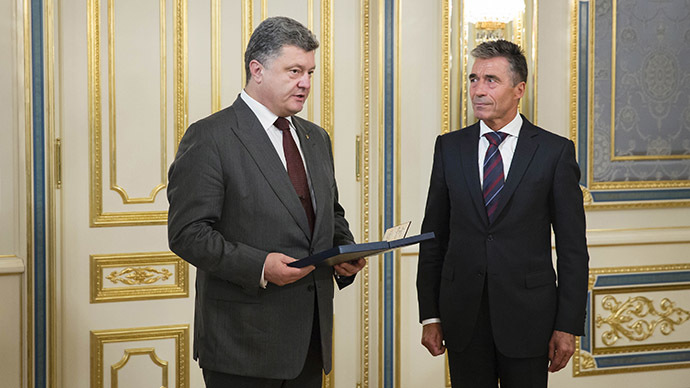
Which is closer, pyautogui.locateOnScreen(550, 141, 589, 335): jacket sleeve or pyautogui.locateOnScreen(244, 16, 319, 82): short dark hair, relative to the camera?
pyautogui.locateOnScreen(244, 16, 319, 82): short dark hair

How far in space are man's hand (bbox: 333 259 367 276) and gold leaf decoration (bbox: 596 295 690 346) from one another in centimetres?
191

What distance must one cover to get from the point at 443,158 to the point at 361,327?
4.02 ft

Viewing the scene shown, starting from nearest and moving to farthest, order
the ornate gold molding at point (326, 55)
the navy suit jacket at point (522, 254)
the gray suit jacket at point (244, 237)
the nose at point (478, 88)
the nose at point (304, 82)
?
1. the gray suit jacket at point (244, 237)
2. the nose at point (304, 82)
3. the navy suit jacket at point (522, 254)
4. the nose at point (478, 88)
5. the ornate gold molding at point (326, 55)

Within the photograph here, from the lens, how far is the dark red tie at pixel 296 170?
1.96 m

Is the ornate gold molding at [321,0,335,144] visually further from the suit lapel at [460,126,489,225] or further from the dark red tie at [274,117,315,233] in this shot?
the dark red tie at [274,117,315,233]

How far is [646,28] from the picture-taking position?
138 inches

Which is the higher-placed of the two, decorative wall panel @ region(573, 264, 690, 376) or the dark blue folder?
the dark blue folder

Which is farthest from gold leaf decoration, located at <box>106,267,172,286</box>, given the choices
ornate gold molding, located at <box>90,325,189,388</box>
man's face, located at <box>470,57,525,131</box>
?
man's face, located at <box>470,57,525,131</box>

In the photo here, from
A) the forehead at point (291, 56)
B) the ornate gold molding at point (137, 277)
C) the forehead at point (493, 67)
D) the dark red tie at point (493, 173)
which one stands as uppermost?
the forehead at point (493, 67)

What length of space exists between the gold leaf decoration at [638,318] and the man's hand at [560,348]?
144cm

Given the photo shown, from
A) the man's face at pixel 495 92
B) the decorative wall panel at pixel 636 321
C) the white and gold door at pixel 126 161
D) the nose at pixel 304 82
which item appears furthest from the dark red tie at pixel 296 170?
the decorative wall panel at pixel 636 321

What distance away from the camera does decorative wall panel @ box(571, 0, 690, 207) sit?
3.43m

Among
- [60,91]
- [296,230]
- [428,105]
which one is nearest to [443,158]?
[296,230]

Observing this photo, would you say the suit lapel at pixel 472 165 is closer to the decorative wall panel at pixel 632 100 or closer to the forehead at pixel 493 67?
the forehead at pixel 493 67
